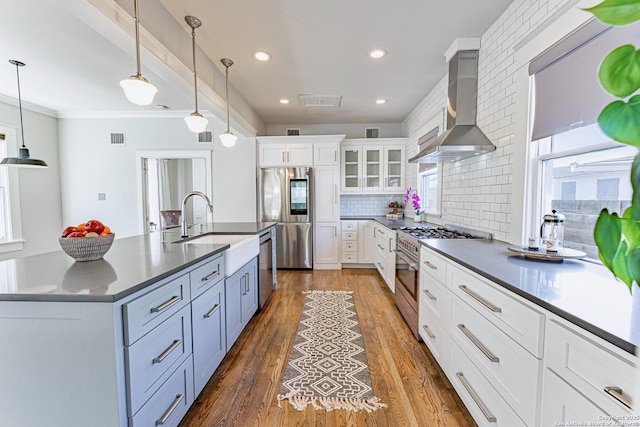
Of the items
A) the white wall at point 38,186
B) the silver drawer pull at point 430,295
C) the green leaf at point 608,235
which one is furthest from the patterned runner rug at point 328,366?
the white wall at point 38,186

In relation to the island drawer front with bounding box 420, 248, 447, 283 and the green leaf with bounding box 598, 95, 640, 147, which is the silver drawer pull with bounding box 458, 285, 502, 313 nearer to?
the island drawer front with bounding box 420, 248, 447, 283

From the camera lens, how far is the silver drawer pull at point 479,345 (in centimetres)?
127

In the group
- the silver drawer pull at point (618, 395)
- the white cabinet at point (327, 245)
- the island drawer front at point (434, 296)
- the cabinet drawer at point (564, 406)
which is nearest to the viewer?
the silver drawer pull at point (618, 395)

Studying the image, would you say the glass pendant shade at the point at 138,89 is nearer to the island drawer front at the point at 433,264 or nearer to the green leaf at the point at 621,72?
the green leaf at the point at 621,72

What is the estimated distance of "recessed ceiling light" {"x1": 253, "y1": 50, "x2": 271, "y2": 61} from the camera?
9.20 ft

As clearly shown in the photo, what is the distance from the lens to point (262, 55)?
286cm

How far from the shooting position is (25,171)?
4.16 meters

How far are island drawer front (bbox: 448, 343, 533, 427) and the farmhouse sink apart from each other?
165 cm

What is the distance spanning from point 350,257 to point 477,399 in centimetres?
359

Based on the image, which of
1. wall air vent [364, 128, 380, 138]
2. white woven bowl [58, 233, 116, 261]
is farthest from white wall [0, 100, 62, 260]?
wall air vent [364, 128, 380, 138]

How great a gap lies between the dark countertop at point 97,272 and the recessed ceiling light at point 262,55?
205 centimetres

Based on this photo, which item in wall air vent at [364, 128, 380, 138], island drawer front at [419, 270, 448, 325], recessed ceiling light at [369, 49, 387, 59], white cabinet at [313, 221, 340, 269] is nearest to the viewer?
island drawer front at [419, 270, 448, 325]

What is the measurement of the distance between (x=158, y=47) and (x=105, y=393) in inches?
85.4

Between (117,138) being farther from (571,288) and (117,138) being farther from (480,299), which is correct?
(571,288)
